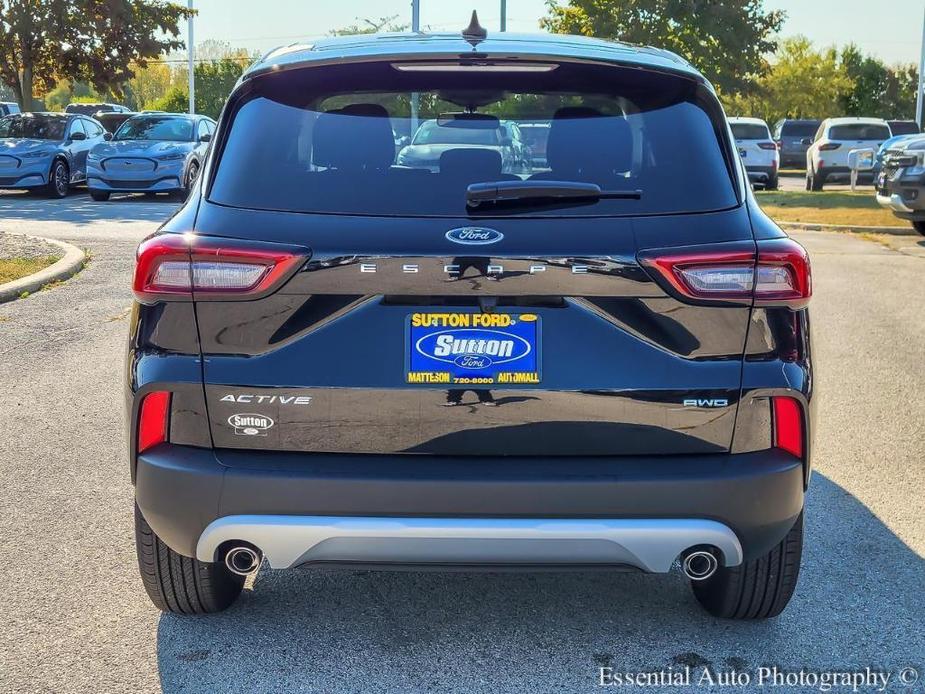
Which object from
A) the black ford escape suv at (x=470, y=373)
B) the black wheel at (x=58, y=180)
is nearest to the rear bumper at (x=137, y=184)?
the black wheel at (x=58, y=180)

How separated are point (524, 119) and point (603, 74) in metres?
0.29

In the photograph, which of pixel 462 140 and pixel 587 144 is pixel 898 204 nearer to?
pixel 587 144

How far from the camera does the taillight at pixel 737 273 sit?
3166 mm

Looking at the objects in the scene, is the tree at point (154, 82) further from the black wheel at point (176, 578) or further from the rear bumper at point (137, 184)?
the black wheel at point (176, 578)

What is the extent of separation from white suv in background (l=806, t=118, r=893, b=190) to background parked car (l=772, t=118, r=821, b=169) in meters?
12.6

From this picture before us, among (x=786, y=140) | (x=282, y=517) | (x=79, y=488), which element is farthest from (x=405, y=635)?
(x=786, y=140)

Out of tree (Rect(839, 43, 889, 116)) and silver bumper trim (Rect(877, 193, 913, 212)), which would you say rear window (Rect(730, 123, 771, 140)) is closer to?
silver bumper trim (Rect(877, 193, 913, 212))

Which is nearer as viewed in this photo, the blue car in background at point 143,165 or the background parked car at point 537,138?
the background parked car at point 537,138

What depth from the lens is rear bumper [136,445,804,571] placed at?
10.3 ft

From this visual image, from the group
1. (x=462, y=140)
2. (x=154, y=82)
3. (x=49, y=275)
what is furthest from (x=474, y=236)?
(x=154, y=82)

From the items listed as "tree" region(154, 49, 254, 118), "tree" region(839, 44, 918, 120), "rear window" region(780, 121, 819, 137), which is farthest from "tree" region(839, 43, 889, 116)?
"tree" region(154, 49, 254, 118)

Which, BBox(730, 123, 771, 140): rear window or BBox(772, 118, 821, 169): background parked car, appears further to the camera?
BBox(772, 118, 821, 169): background parked car

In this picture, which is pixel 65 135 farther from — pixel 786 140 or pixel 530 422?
pixel 786 140

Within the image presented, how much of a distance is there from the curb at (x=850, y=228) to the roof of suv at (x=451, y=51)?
14739mm
